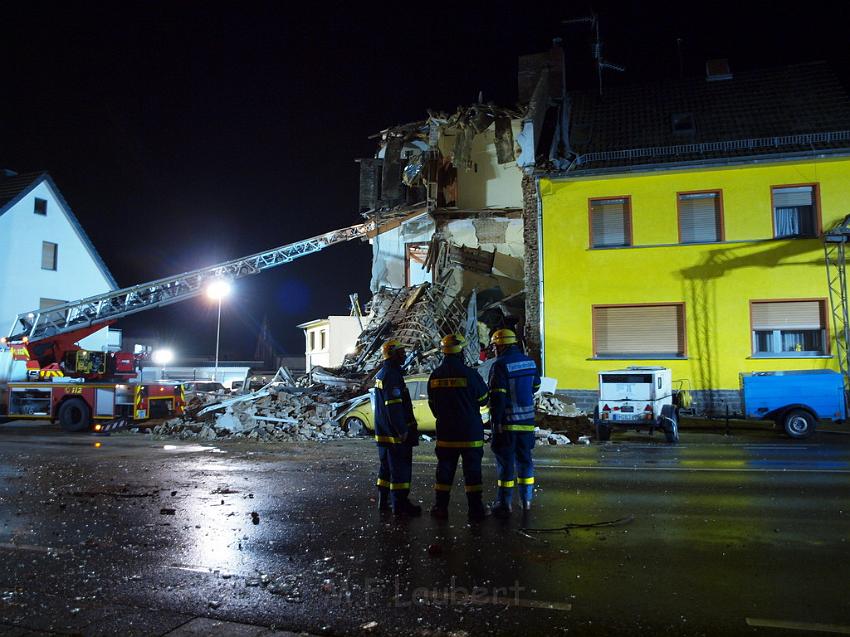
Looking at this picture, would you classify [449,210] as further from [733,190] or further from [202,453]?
[202,453]

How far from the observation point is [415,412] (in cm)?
1320

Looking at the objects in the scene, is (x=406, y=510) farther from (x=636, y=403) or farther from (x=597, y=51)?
(x=597, y=51)

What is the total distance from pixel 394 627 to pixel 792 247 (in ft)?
57.5

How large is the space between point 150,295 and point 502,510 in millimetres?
20014

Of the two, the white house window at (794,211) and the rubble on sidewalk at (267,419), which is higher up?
the white house window at (794,211)

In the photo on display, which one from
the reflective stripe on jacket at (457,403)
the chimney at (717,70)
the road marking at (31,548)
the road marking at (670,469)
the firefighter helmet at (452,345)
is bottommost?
the road marking at (31,548)

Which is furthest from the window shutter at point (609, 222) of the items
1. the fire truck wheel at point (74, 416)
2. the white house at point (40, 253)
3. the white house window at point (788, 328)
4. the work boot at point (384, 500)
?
the white house at point (40, 253)

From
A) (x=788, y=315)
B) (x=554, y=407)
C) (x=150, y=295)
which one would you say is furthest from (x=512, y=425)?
(x=150, y=295)

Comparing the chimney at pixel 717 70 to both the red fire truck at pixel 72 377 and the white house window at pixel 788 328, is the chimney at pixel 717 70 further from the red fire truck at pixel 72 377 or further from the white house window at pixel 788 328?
the red fire truck at pixel 72 377

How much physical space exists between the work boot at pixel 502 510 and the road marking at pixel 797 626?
8.79ft

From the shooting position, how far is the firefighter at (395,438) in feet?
20.4

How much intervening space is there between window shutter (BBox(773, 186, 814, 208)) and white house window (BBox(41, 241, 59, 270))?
28660 millimetres

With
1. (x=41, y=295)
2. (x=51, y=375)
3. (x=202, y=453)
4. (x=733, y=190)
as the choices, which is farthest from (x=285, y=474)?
(x=41, y=295)

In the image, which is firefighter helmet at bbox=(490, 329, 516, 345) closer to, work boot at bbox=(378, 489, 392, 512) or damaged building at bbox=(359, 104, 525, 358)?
work boot at bbox=(378, 489, 392, 512)
